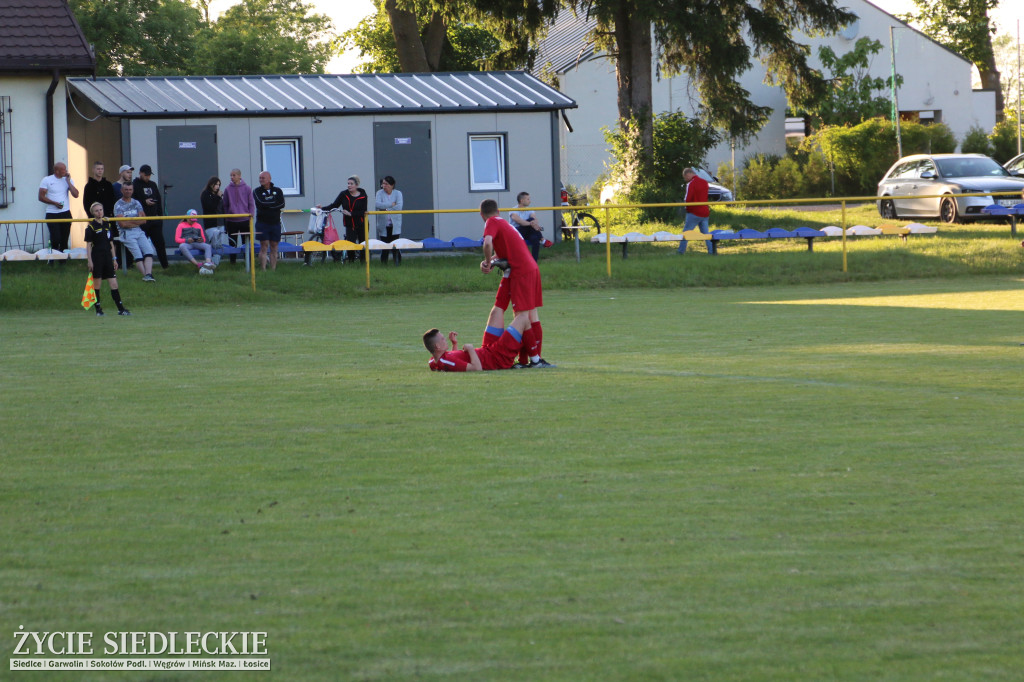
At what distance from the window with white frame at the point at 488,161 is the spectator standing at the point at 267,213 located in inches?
260

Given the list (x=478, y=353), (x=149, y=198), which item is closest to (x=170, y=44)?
(x=149, y=198)

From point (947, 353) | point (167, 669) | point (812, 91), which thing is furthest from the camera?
point (812, 91)

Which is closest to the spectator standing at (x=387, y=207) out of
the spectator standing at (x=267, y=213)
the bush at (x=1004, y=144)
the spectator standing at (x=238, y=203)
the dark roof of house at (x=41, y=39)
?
the spectator standing at (x=267, y=213)

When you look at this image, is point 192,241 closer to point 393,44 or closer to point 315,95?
point 315,95

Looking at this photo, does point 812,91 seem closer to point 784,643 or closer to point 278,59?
point 784,643

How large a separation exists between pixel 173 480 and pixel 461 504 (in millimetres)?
1813

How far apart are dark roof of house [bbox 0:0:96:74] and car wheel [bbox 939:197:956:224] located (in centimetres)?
1964

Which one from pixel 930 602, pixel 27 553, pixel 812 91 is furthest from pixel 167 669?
pixel 812 91

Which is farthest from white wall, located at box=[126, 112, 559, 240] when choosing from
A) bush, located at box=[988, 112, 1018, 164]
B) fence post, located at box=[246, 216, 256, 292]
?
bush, located at box=[988, 112, 1018, 164]

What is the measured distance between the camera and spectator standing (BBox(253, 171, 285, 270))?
23.3 m

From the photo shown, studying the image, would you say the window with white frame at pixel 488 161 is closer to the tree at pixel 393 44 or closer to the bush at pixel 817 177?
the tree at pixel 393 44

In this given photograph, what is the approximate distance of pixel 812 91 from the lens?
35469 mm

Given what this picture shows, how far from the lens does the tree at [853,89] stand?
55.5 meters

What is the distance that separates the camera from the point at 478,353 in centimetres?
1247
